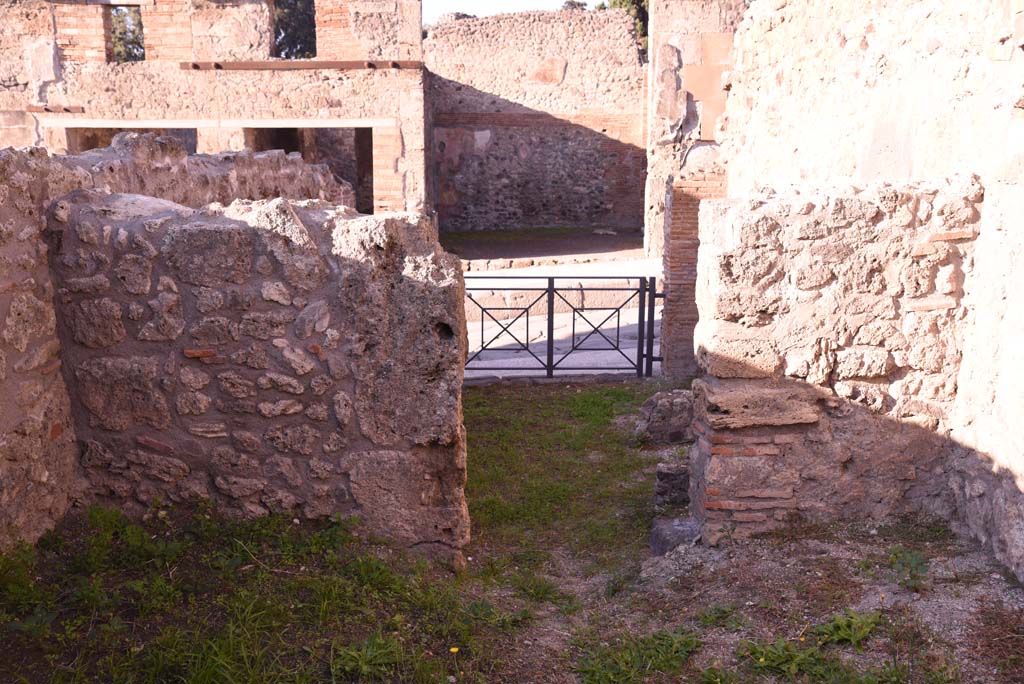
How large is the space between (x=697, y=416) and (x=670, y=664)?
1.37 meters

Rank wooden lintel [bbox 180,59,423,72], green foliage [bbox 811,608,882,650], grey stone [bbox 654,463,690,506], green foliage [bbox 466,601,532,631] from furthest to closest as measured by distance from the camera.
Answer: wooden lintel [bbox 180,59,423,72]
grey stone [bbox 654,463,690,506]
green foliage [bbox 466,601,532,631]
green foliage [bbox 811,608,882,650]

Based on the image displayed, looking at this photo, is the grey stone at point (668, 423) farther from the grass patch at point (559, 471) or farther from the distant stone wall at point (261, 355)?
the distant stone wall at point (261, 355)

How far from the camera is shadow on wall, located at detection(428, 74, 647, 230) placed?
1964cm

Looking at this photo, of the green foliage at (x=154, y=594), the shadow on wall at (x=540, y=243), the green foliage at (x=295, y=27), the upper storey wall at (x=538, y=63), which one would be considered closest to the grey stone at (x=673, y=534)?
the green foliage at (x=154, y=594)

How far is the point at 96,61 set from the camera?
14.4m

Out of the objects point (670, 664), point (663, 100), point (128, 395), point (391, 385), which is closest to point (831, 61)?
point (391, 385)

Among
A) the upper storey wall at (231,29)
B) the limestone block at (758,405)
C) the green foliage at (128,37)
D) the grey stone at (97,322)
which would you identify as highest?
the green foliage at (128,37)

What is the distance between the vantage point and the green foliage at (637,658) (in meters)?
2.79

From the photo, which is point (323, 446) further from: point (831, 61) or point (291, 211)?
point (831, 61)

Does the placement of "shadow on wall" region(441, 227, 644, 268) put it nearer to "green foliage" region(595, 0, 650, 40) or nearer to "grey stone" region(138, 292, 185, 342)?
"green foliage" region(595, 0, 650, 40)

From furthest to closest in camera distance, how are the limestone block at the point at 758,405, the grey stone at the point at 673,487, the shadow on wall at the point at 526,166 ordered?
the shadow on wall at the point at 526,166 < the grey stone at the point at 673,487 < the limestone block at the point at 758,405

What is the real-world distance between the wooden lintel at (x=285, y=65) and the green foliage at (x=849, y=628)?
41.0 feet

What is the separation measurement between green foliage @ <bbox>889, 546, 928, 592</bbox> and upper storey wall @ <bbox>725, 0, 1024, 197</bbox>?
58.5 inches

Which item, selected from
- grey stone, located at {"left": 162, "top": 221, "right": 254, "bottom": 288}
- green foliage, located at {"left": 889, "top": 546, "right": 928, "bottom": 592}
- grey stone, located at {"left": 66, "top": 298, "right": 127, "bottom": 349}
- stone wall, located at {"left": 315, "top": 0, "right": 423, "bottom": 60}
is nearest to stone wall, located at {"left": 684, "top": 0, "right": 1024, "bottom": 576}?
green foliage, located at {"left": 889, "top": 546, "right": 928, "bottom": 592}
